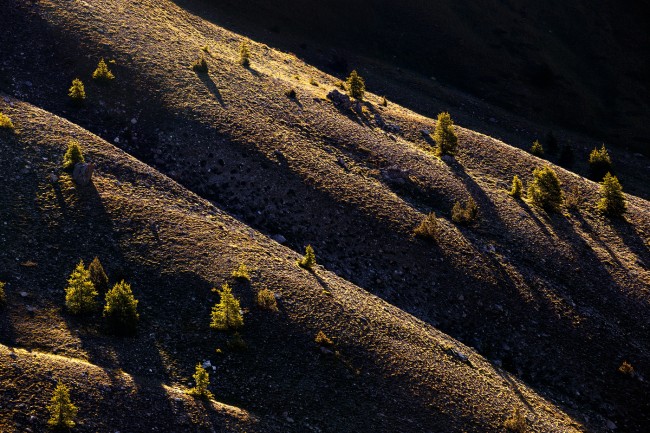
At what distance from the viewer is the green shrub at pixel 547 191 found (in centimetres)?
4109

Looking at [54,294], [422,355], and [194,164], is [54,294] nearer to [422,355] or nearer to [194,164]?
[194,164]

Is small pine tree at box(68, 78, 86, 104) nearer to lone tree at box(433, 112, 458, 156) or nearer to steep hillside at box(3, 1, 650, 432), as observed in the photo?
steep hillside at box(3, 1, 650, 432)

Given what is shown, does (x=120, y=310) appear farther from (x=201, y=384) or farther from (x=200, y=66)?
(x=200, y=66)

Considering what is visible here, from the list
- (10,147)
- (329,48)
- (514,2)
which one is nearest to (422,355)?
(10,147)

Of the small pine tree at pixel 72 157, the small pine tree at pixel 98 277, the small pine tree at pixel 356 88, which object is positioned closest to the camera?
the small pine tree at pixel 98 277

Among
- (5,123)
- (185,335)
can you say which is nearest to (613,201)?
(185,335)

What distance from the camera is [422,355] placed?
93.3ft

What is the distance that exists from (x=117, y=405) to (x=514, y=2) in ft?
242

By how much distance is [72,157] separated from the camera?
31.3 meters

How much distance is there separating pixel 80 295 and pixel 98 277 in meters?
1.93

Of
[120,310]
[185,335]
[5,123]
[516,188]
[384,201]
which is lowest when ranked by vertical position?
[185,335]

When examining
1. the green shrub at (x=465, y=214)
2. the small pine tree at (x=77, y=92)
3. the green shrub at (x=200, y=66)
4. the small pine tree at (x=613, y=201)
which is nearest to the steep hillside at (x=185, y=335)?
the small pine tree at (x=77, y=92)

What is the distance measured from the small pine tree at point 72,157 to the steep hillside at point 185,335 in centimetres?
62

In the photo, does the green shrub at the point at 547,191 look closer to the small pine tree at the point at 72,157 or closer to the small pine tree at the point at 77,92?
the small pine tree at the point at 72,157
